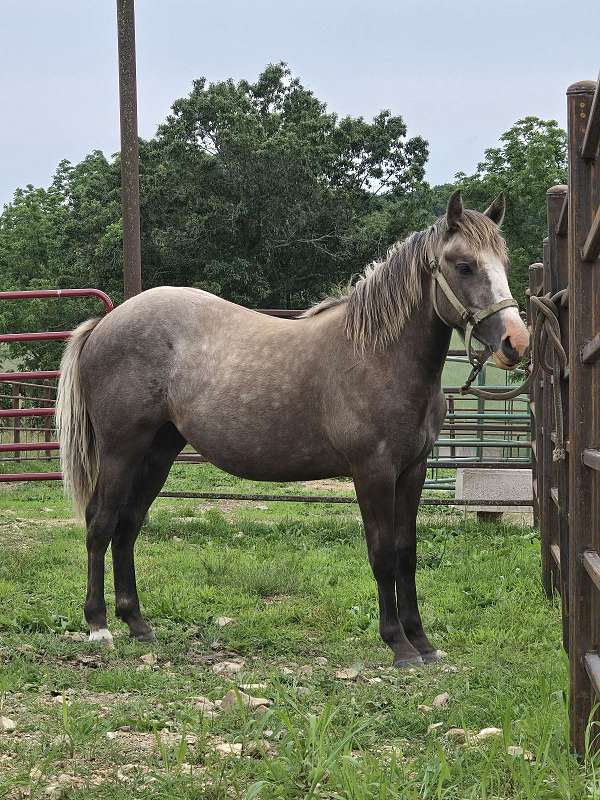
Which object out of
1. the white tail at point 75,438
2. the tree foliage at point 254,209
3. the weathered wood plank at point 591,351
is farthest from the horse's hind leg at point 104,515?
the tree foliage at point 254,209

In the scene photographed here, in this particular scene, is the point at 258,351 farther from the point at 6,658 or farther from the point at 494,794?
the point at 494,794

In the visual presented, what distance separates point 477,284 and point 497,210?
47 cm

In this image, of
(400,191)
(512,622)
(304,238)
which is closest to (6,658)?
(512,622)

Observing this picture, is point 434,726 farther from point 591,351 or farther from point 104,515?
point 104,515

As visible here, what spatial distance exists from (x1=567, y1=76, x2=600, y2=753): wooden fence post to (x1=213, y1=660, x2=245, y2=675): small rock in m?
1.75

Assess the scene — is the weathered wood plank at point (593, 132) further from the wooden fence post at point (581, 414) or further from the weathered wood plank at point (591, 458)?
the weathered wood plank at point (591, 458)

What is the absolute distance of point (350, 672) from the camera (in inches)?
149

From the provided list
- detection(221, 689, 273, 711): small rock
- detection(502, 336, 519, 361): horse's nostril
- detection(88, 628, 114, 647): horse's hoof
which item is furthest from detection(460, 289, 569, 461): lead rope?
detection(88, 628, 114, 647): horse's hoof

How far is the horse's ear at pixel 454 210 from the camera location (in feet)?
12.5

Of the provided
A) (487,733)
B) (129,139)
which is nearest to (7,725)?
(487,733)

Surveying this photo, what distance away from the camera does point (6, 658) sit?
4.06m

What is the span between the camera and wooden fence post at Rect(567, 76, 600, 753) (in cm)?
249

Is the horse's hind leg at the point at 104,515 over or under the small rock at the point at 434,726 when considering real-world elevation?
over

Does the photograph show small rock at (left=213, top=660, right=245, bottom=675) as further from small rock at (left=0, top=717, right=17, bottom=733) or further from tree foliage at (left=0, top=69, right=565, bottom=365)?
tree foliage at (left=0, top=69, right=565, bottom=365)
